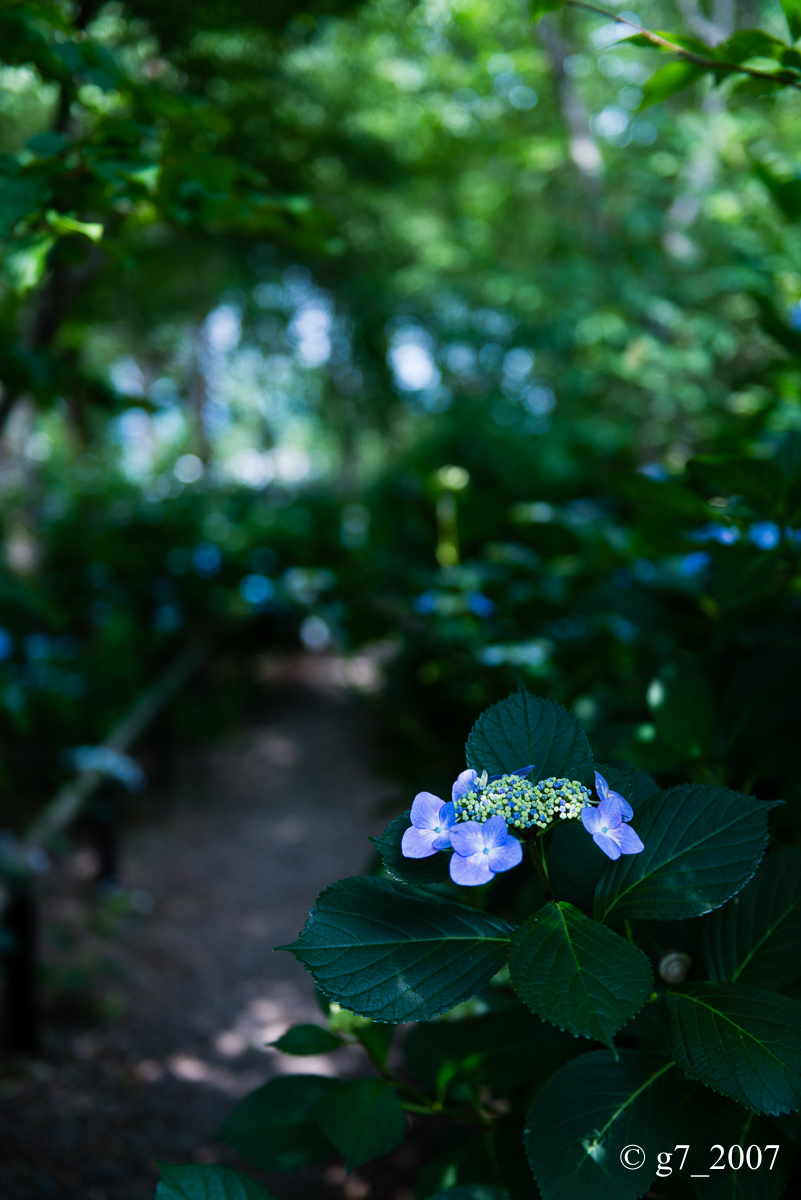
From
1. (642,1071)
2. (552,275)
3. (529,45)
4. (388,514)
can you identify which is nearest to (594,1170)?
(642,1071)

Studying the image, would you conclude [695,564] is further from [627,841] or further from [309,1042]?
[309,1042]

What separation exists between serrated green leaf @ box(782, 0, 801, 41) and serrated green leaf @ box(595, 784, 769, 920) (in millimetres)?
806

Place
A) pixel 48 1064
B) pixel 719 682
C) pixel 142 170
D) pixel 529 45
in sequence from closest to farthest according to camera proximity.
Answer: pixel 142 170, pixel 719 682, pixel 48 1064, pixel 529 45

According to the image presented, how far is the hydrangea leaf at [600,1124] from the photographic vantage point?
529 mm

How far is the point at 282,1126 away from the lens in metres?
0.78

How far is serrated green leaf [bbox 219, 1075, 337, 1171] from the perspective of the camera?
0.76m

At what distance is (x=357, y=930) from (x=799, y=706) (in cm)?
67

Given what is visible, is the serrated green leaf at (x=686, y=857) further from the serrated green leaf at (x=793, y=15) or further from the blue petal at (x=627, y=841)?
the serrated green leaf at (x=793, y=15)

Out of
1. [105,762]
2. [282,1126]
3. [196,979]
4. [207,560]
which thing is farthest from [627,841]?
[207,560]

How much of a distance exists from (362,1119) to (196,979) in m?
2.20

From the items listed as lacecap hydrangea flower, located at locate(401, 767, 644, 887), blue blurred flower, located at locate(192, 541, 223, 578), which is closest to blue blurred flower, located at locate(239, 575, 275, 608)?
blue blurred flower, located at locate(192, 541, 223, 578)

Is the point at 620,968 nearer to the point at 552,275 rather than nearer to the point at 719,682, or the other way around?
the point at 719,682

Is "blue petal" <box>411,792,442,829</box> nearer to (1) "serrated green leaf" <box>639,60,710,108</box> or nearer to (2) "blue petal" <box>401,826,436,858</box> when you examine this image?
(2) "blue petal" <box>401,826,436,858</box>

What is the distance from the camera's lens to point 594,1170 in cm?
54
